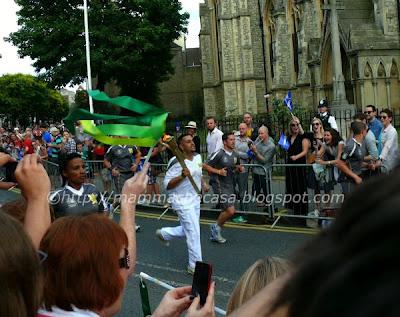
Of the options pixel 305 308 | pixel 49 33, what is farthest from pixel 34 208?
pixel 49 33

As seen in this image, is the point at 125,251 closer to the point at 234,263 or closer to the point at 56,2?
the point at 234,263

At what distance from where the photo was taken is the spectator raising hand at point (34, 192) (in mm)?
2600

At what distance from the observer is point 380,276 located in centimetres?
56

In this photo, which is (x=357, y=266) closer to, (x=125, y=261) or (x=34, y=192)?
(x=125, y=261)

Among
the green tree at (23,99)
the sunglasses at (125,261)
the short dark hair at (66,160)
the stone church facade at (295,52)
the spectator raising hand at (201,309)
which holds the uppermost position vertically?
the green tree at (23,99)

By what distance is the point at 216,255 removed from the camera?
8336 millimetres

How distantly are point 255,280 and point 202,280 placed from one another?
0.80 feet

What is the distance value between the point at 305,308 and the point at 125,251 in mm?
1896

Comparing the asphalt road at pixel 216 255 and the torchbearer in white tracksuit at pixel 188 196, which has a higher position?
the torchbearer in white tracksuit at pixel 188 196

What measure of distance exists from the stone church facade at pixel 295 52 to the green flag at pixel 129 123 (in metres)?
16.8

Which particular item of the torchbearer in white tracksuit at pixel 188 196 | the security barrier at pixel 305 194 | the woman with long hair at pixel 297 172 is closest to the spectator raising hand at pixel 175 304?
the torchbearer in white tracksuit at pixel 188 196

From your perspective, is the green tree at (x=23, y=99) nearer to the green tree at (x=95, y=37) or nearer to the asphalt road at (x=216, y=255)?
the green tree at (x=95, y=37)

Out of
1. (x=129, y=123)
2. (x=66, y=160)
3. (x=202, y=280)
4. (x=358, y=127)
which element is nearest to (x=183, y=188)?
(x=66, y=160)

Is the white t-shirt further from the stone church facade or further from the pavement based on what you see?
the stone church facade
